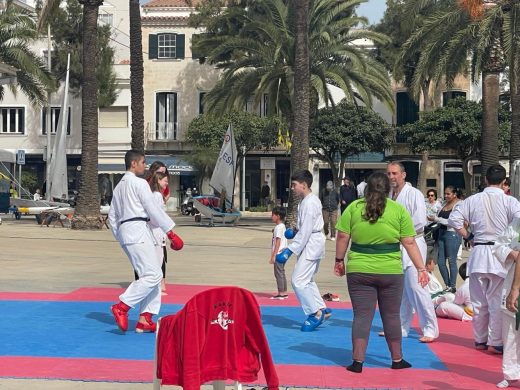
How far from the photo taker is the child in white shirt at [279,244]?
500 inches

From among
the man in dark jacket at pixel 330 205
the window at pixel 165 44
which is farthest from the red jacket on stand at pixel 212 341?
the window at pixel 165 44

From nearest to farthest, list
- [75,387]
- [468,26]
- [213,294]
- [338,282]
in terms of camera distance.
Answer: [213,294] → [75,387] → [338,282] → [468,26]

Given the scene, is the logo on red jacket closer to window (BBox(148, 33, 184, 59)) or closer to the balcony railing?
the balcony railing

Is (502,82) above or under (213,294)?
above

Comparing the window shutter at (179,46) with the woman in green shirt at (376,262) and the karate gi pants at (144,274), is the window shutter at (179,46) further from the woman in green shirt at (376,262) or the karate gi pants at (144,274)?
the woman in green shirt at (376,262)

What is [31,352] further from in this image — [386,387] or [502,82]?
[502,82]

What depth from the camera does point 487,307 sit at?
951cm

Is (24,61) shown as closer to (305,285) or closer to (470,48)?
(470,48)

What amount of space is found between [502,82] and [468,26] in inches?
925

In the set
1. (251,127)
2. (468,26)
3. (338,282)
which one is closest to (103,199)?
(251,127)

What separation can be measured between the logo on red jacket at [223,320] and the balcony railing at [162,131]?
49827mm

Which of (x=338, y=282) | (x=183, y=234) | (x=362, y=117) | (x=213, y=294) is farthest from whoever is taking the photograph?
(x=362, y=117)

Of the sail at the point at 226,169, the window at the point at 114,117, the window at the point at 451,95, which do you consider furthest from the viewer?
the window at the point at 114,117

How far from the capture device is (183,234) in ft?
92.8
